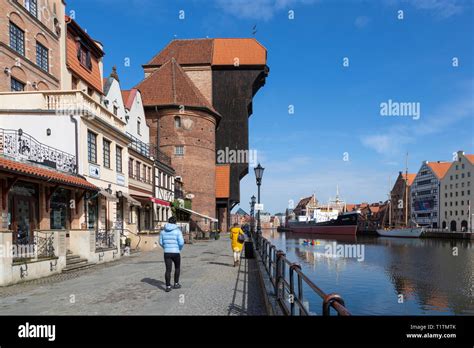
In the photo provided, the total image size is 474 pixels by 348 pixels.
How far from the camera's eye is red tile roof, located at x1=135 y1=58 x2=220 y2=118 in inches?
1863

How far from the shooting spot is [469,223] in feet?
258

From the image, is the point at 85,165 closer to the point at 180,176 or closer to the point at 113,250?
the point at 113,250

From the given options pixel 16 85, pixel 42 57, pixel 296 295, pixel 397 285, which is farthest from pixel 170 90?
pixel 296 295

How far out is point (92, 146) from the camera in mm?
18688

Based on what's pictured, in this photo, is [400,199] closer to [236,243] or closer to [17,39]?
[236,243]

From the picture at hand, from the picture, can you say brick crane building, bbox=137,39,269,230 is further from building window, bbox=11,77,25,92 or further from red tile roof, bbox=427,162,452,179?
red tile roof, bbox=427,162,452,179

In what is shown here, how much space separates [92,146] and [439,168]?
97033 millimetres

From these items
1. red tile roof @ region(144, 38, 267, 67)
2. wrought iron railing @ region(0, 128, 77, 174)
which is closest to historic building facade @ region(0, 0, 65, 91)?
wrought iron railing @ region(0, 128, 77, 174)

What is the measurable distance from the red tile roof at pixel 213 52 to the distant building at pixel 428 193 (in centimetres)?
6061

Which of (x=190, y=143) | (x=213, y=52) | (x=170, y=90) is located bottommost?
(x=190, y=143)

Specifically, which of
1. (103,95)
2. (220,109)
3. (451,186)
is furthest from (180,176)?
(451,186)

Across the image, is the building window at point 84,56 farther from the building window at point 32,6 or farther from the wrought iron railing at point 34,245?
the wrought iron railing at point 34,245

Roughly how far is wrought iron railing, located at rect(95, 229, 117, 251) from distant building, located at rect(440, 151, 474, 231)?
8056cm
